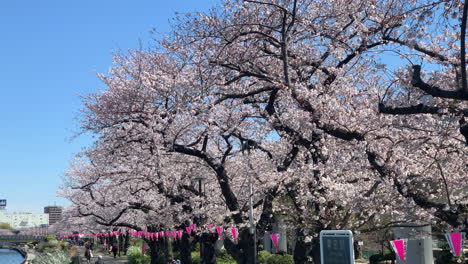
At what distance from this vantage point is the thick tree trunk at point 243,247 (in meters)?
15.5

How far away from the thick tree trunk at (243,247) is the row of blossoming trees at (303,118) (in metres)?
0.04

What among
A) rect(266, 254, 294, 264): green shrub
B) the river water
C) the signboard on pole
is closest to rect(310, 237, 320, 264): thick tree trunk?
the signboard on pole

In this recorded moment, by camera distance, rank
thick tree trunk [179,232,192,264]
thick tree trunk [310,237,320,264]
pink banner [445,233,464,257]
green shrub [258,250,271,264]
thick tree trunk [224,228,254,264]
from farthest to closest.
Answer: green shrub [258,250,271,264]
thick tree trunk [179,232,192,264]
thick tree trunk [224,228,254,264]
thick tree trunk [310,237,320,264]
pink banner [445,233,464,257]

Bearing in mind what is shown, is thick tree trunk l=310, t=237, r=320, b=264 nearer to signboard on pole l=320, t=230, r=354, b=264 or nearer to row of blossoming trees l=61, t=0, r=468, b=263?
row of blossoming trees l=61, t=0, r=468, b=263

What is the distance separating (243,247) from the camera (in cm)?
1596

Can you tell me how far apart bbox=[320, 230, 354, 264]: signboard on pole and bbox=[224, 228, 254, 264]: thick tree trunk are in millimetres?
6212

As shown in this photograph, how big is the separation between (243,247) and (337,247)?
716 cm

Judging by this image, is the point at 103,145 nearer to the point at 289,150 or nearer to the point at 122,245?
the point at 289,150

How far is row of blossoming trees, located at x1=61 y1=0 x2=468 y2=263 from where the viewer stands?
946 cm

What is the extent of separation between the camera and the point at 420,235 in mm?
12141

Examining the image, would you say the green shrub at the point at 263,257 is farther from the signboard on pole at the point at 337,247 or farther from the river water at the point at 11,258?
the river water at the point at 11,258

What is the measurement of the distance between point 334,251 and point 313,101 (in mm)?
3394

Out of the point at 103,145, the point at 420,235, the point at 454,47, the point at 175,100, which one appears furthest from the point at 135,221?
the point at 454,47

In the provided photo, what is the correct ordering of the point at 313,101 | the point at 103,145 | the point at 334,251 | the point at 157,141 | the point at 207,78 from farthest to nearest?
the point at 103,145 < the point at 157,141 < the point at 207,78 < the point at 313,101 < the point at 334,251
